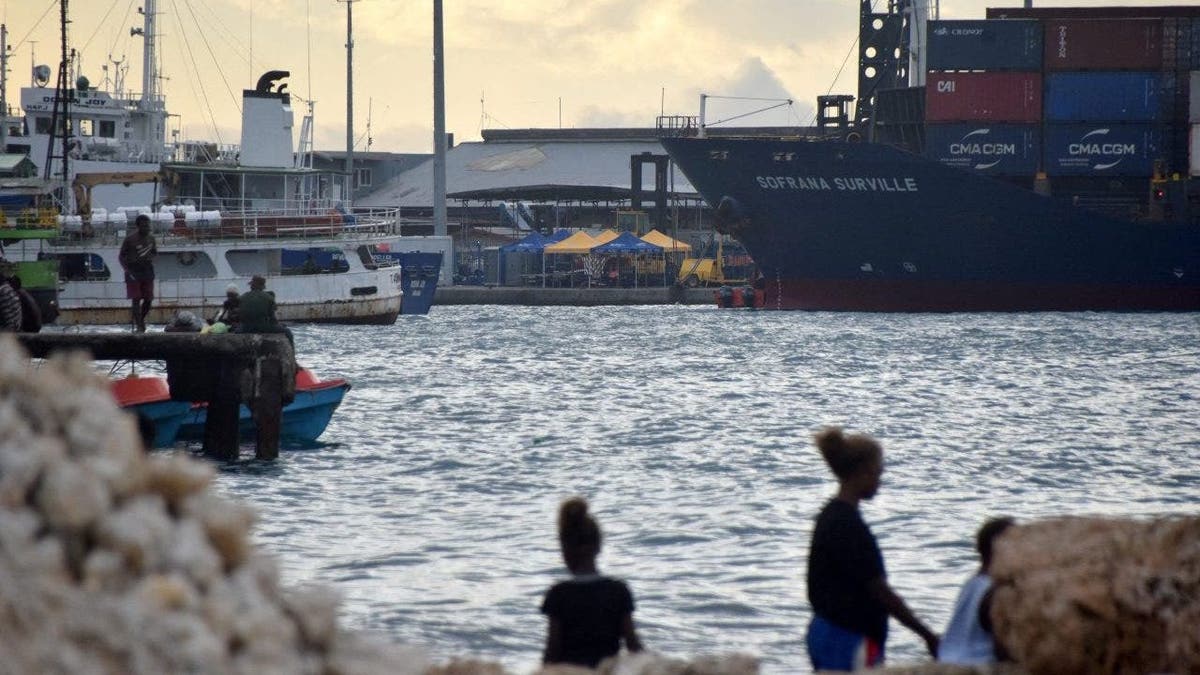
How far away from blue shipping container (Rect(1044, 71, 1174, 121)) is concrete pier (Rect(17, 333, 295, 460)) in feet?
140

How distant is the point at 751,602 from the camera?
460 inches

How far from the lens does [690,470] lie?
64.1 ft

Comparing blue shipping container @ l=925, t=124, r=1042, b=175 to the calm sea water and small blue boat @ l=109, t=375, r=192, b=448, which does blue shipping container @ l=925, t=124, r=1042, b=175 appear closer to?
the calm sea water

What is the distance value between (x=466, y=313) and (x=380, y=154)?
42005 mm

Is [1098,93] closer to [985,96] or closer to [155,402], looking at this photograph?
[985,96]

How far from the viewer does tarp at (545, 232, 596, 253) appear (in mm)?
72875

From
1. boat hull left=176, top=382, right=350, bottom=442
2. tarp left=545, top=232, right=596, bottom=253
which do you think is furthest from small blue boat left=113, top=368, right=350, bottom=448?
tarp left=545, top=232, right=596, bottom=253

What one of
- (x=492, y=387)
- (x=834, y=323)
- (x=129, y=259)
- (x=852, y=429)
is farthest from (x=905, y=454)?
(x=834, y=323)

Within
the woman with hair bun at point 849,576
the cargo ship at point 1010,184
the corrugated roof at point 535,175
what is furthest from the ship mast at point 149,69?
the woman with hair bun at point 849,576

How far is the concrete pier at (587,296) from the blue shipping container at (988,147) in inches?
683

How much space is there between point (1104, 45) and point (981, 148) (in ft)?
16.9

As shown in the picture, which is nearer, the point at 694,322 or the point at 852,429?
the point at 852,429

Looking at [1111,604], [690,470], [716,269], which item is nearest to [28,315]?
[690,470]

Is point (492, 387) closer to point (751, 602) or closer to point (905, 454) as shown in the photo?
point (905, 454)
